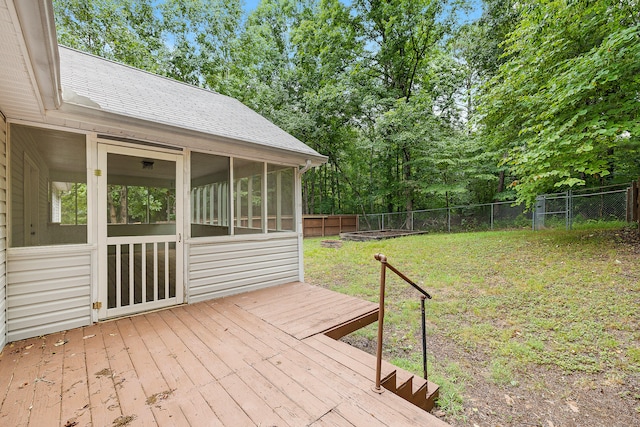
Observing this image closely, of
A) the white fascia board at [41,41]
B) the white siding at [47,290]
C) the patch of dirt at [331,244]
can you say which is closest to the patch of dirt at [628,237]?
the patch of dirt at [331,244]

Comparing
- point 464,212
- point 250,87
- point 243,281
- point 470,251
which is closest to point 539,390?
point 243,281

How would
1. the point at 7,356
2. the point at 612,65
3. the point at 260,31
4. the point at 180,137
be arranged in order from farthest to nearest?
the point at 260,31
the point at 612,65
the point at 180,137
the point at 7,356

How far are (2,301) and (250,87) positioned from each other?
13977 mm

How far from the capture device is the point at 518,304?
4262 millimetres

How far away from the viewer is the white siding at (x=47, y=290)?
2656mm

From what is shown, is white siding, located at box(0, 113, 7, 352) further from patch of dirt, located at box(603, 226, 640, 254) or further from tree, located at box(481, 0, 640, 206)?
A: patch of dirt, located at box(603, 226, 640, 254)

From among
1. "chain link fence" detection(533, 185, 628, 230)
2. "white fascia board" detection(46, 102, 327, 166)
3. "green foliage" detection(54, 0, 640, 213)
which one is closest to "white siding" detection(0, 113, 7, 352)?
"white fascia board" detection(46, 102, 327, 166)

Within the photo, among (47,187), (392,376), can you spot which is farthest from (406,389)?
(47,187)

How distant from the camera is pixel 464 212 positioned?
13.3 m

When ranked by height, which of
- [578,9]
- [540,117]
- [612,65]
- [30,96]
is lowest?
[30,96]

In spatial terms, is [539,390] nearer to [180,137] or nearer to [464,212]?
[180,137]

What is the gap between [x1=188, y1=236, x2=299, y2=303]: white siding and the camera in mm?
3795

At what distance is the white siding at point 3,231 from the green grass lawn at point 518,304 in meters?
3.86

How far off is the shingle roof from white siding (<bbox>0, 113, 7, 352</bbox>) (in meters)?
0.71
